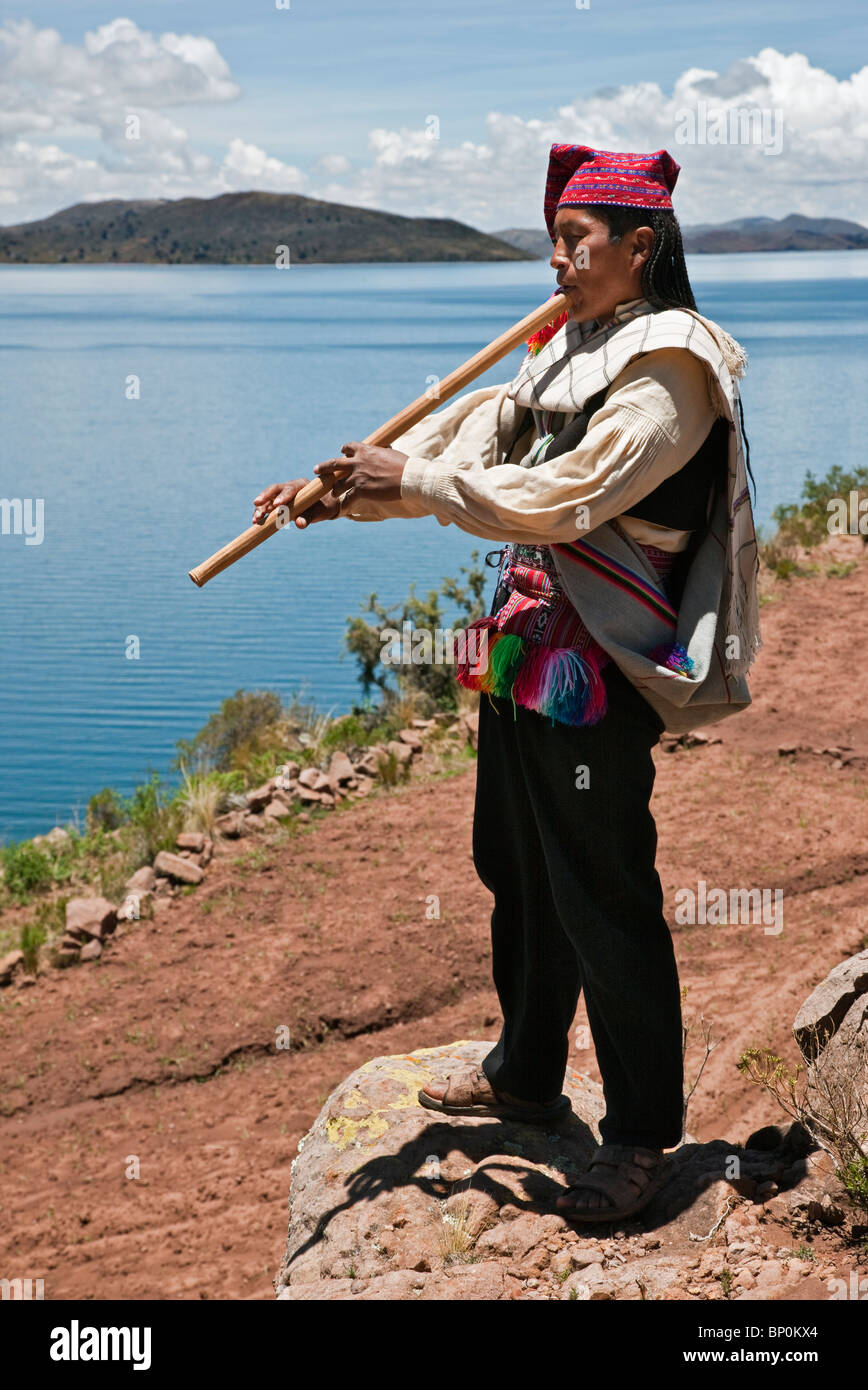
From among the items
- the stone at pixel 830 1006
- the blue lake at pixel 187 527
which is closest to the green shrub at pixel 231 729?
the blue lake at pixel 187 527

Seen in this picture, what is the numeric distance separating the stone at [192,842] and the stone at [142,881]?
0.67ft

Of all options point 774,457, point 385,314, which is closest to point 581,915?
point 774,457

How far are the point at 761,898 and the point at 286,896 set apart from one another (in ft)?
7.01

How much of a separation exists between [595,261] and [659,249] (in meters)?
0.14

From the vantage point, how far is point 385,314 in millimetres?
78625

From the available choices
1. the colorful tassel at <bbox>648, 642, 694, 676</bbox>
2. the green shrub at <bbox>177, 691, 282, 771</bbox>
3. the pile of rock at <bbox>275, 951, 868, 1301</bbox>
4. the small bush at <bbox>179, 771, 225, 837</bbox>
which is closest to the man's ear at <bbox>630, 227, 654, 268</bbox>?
the colorful tassel at <bbox>648, 642, 694, 676</bbox>

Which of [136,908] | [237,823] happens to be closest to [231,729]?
[237,823]

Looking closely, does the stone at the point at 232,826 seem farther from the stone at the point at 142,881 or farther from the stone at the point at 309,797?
the stone at the point at 142,881

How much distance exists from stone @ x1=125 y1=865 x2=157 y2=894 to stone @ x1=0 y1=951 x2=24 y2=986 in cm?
66

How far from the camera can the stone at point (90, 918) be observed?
611 centimetres

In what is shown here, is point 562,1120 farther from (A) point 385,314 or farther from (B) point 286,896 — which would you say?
(A) point 385,314

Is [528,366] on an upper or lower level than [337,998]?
upper

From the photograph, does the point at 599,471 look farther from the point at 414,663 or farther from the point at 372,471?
the point at 414,663
